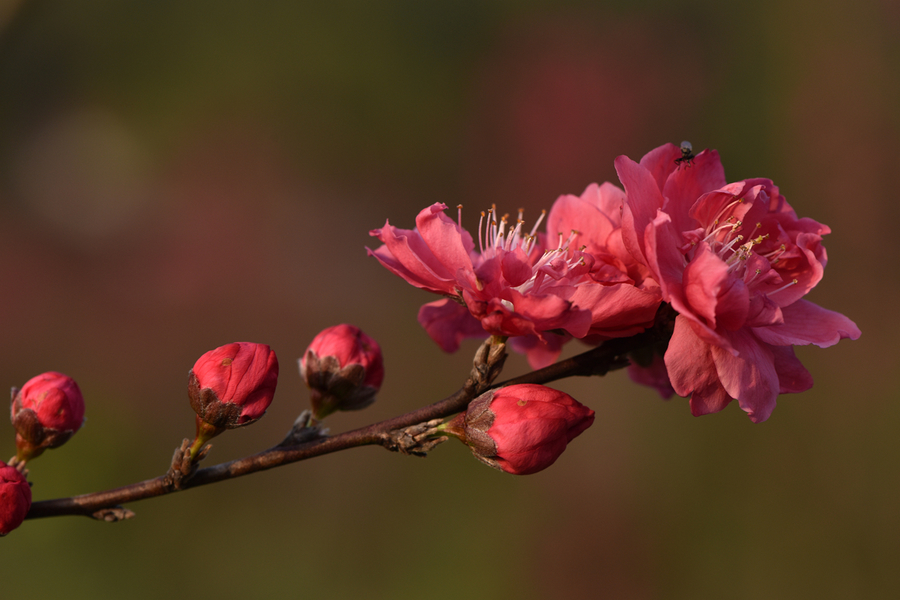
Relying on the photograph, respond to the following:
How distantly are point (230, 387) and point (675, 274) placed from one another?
59 cm

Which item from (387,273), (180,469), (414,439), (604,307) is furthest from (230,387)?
(387,273)

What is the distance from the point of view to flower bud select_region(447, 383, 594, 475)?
760mm

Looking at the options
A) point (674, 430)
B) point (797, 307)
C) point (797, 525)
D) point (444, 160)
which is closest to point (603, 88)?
point (444, 160)

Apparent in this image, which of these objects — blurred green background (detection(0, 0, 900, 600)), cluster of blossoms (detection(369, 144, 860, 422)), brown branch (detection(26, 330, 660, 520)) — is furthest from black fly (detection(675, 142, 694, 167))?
blurred green background (detection(0, 0, 900, 600))

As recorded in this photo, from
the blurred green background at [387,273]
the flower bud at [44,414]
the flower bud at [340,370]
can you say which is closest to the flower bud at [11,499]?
the flower bud at [44,414]

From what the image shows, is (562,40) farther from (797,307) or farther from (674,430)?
(797,307)

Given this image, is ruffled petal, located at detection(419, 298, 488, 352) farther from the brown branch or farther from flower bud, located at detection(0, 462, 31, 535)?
flower bud, located at detection(0, 462, 31, 535)

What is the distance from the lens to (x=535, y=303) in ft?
2.42

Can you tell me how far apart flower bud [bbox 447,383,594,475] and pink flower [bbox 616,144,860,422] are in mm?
133

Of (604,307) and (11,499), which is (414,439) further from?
(11,499)

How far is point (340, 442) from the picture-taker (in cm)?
85

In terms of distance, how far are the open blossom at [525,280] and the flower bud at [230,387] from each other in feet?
0.73

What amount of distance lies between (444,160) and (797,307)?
5227 millimetres

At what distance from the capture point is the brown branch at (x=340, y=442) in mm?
844
